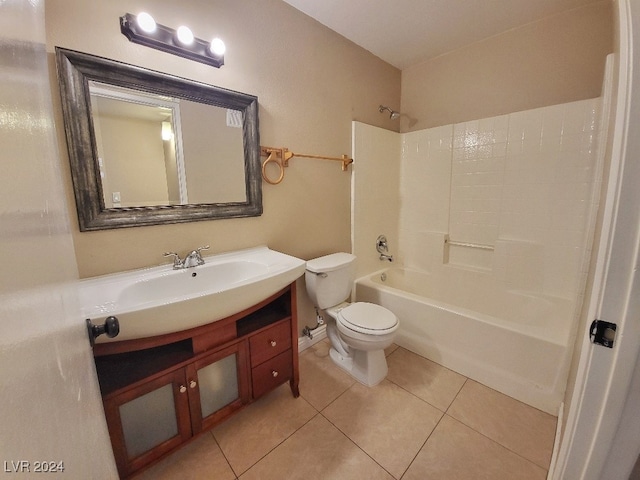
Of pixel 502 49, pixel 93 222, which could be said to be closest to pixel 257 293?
pixel 93 222

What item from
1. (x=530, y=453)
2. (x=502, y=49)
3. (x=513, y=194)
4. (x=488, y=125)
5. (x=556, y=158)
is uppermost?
(x=502, y=49)

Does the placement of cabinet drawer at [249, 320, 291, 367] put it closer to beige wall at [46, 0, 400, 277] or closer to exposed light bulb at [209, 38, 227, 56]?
beige wall at [46, 0, 400, 277]

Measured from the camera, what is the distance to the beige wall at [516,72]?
167 centimetres

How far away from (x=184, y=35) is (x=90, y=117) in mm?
570

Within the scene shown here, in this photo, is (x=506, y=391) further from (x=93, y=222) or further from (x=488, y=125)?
(x=93, y=222)

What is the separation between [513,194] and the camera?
77.9 inches

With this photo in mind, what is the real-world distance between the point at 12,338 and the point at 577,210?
2.52 metres

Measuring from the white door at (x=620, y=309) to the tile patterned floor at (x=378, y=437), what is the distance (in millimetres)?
796

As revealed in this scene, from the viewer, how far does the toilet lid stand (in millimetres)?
1535

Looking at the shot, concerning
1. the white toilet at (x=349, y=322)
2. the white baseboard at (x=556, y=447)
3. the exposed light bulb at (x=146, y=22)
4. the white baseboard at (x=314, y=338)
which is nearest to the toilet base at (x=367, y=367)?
the white toilet at (x=349, y=322)

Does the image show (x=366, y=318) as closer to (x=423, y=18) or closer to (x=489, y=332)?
(x=489, y=332)

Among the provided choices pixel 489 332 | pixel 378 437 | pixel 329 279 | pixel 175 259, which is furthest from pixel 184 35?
pixel 489 332

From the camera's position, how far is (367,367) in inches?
64.9

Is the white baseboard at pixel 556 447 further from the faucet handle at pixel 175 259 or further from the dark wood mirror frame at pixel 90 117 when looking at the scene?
the dark wood mirror frame at pixel 90 117
